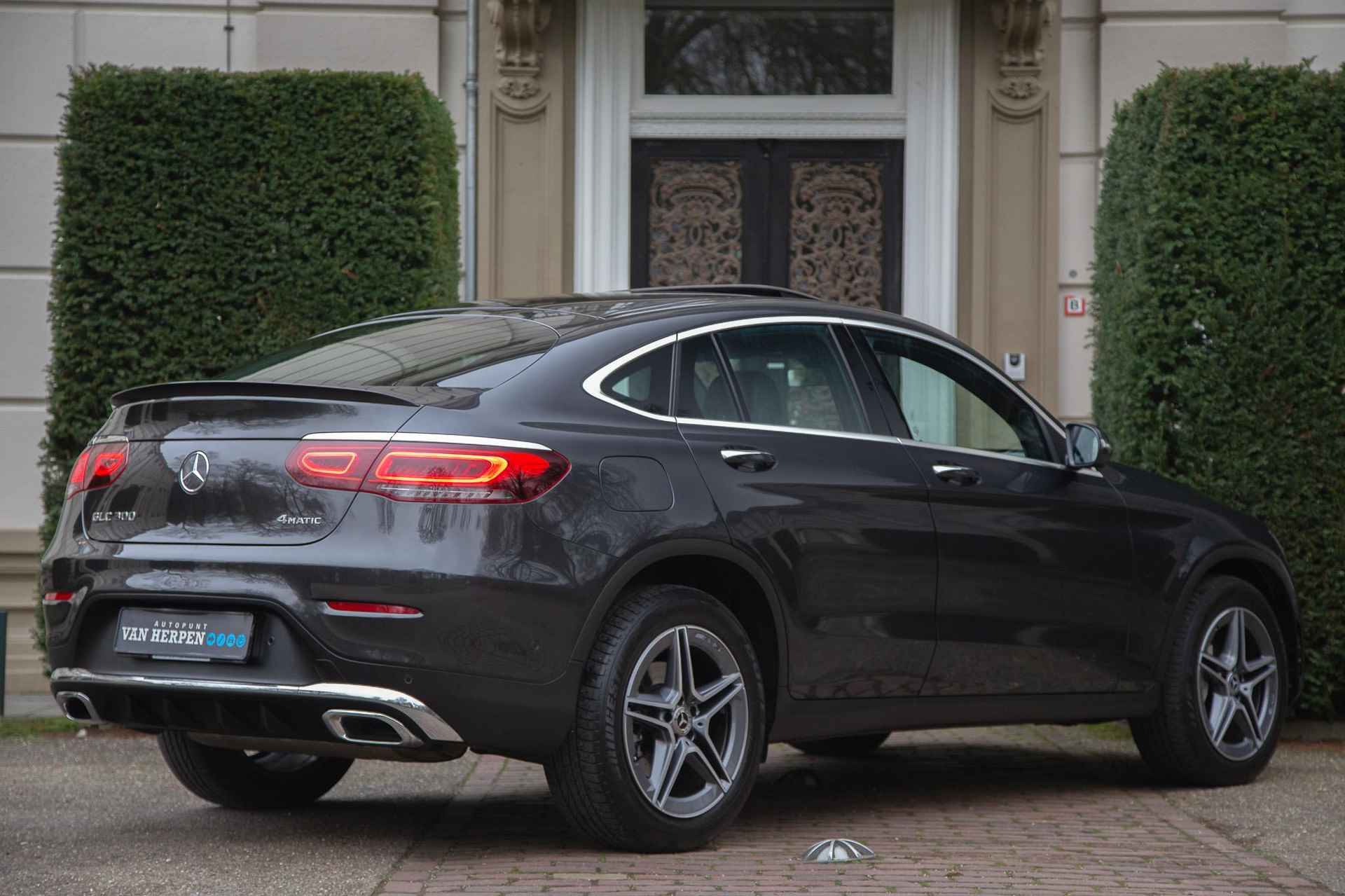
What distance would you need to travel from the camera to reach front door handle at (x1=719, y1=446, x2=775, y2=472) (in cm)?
545

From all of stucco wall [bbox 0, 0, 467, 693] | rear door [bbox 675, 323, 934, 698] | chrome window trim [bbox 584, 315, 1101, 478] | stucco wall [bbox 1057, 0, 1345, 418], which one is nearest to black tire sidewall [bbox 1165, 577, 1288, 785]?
chrome window trim [bbox 584, 315, 1101, 478]

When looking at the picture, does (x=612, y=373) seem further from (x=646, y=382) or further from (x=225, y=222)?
(x=225, y=222)

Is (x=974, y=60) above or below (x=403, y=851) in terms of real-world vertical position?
above

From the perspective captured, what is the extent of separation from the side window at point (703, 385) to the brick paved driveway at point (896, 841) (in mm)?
1284

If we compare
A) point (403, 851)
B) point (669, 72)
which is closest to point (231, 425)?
point (403, 851)

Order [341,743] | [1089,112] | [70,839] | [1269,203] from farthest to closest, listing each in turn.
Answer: [1089,112], [1269,203], [70,839], [341,743]

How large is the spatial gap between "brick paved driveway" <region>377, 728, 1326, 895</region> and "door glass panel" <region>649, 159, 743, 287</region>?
490 cm

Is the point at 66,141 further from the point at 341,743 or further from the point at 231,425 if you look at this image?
the point at 341,743

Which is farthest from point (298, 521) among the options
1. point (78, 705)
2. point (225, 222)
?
point (225, 222)

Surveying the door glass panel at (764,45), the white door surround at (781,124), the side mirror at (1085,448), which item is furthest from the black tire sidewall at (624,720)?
the door glass panel at (764,45)

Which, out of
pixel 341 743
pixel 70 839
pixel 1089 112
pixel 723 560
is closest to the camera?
pixel 341 743

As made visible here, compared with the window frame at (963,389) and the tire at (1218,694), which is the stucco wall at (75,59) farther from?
the tire at (1218,694)

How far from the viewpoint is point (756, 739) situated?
5.45 metres

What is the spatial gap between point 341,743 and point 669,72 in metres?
7.83
